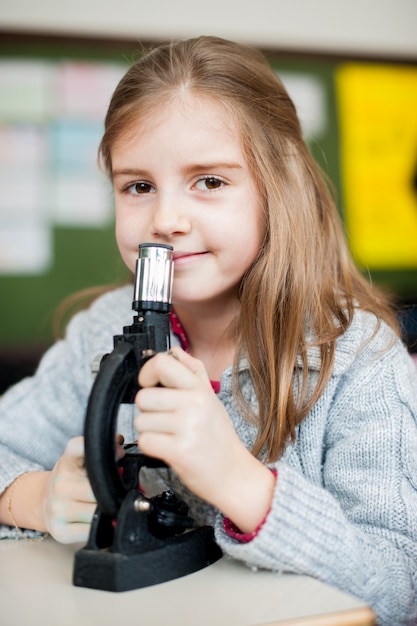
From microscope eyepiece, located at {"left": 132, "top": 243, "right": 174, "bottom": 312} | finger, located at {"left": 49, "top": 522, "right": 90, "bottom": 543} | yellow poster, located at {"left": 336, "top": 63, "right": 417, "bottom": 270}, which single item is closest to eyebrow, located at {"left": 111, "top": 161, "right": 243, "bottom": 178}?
microscope eyepiece, located at {"left": 132, "top": 243, "right": 174, "bottom": 312}

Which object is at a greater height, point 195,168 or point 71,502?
point 195,168

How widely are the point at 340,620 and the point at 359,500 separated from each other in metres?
0.28

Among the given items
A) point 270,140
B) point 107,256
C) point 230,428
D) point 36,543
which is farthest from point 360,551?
point 107,256

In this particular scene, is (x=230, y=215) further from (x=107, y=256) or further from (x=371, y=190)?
(x=371, y=190)

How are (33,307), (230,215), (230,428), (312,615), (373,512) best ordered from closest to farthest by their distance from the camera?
1. (312,615)
2. (230,428)
3. (373,512)
4. (230,215)
5. (33,307)

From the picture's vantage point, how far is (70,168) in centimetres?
230

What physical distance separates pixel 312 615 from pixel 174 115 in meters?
0.64

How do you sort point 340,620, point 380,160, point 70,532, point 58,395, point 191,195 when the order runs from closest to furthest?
1. point 340,620
2. point 70,532
3. point 191,195
4. point 58,395
5. point 380,160

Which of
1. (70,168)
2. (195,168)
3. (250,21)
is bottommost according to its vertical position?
(195,168)

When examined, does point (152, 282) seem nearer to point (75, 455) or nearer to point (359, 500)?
point (75, 455)

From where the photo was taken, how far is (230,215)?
3.17ft

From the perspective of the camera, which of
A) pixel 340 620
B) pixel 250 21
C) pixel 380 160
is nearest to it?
pixel 340 620

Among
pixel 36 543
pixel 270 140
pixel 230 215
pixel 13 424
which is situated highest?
pixel 270 140

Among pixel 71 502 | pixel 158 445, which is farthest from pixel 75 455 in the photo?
pixel 158 445
